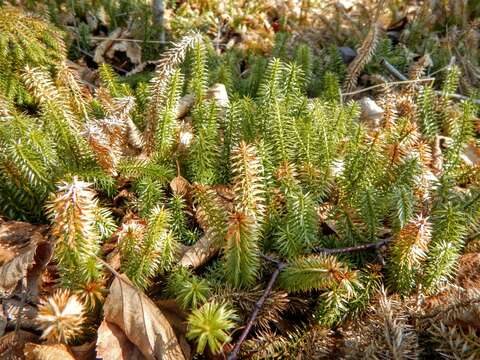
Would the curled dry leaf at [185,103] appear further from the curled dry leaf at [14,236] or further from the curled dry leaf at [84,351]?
the curled dry leaf at [84,351]

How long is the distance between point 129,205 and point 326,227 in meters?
0.98

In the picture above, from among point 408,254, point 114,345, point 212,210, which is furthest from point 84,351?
point 408,254

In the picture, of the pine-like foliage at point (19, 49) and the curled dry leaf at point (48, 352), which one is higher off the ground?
the pine-like foliage at point (19, 49)

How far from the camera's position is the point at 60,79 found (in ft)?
8.19

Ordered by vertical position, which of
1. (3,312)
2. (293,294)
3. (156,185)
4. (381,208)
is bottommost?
(3,312)

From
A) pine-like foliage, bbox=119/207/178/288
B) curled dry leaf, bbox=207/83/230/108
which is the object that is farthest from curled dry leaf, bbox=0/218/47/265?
curled dry leaf, bbox=207/83/230/108

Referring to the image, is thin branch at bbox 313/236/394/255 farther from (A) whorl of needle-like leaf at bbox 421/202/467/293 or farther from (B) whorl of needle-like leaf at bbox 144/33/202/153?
(B) whorl of needle-like leaf at bbox 144/33/202/153

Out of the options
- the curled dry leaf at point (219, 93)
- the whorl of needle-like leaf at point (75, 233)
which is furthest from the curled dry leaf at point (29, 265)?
the curled dry leaf at point (219, 93)

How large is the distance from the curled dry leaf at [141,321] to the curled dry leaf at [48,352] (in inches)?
7.1

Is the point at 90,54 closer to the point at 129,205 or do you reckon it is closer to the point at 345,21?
the point at 129,205

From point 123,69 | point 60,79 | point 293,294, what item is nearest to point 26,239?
point 60,79

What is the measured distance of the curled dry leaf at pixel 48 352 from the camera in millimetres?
1479

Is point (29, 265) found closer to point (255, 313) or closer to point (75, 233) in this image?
point (75, 233)

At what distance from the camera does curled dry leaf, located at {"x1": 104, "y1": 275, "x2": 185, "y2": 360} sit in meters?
1.60
